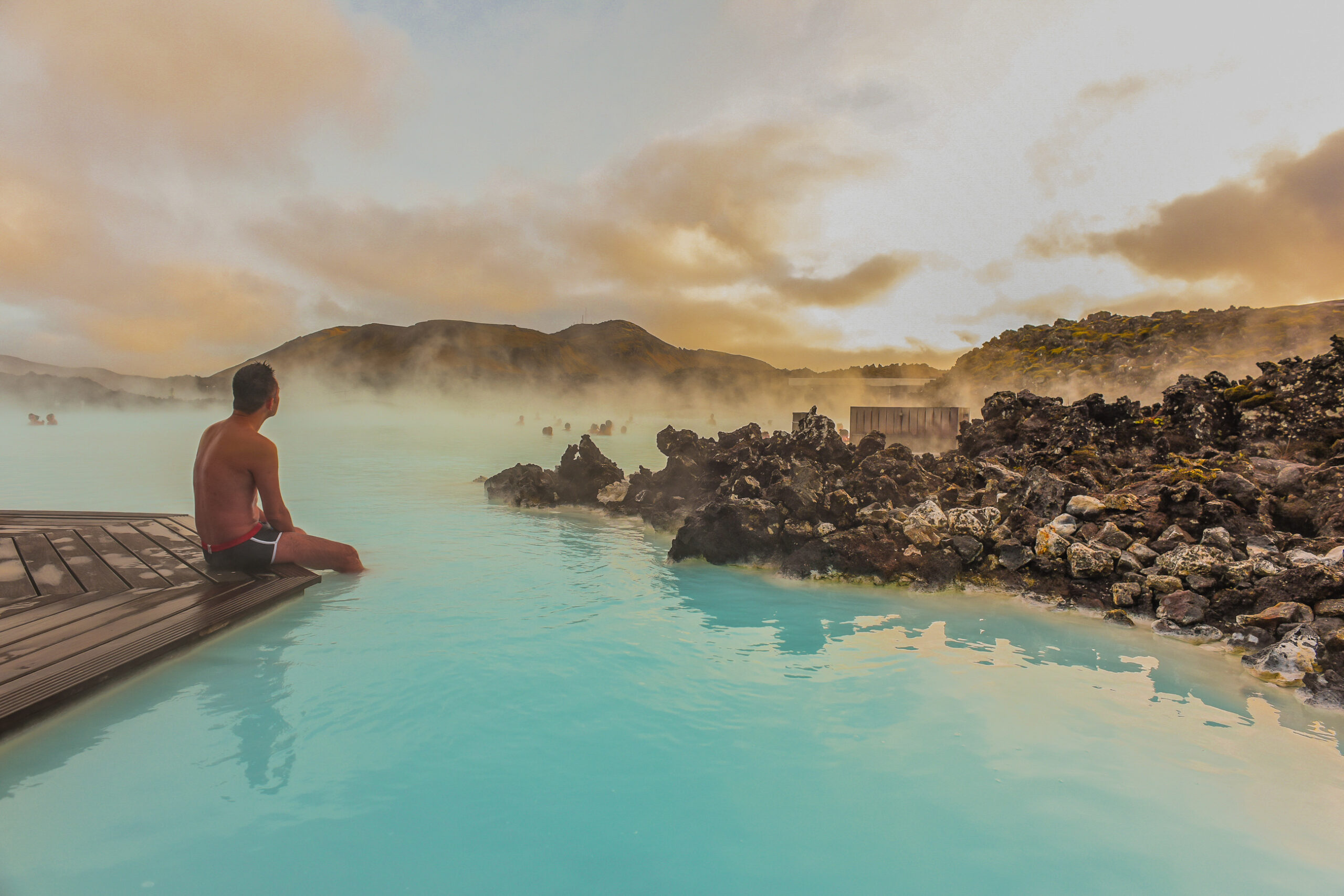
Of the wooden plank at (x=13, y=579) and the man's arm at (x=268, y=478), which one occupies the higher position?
the man's arm at (x=268, y=478)

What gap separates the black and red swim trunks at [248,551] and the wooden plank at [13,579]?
1.31 m

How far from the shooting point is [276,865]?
284 centimetres

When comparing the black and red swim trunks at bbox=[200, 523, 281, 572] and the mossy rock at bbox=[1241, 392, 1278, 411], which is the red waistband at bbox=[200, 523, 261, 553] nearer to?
the black and red swim trunks at bbox=[200, 523, 281, 572]

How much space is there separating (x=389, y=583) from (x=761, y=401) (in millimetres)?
99605

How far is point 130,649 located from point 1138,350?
3978cm

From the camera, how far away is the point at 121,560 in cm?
655

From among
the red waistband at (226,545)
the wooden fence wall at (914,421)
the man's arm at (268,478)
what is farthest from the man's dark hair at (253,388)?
the wooden fence wall at (914,421)

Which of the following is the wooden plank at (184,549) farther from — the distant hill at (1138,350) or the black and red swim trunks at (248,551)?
the distant hill at (1138,350)

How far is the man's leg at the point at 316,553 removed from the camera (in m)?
6.66

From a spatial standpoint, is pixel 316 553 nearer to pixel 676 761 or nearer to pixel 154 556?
pixel 154 556

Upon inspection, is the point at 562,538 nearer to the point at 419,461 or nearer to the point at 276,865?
Result: the point at 276,865

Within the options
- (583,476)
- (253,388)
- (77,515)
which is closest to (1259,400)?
(583,476)

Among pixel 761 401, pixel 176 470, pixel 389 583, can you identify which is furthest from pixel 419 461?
pixel 761 401

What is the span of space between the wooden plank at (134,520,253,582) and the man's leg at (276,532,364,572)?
0.44 metres
